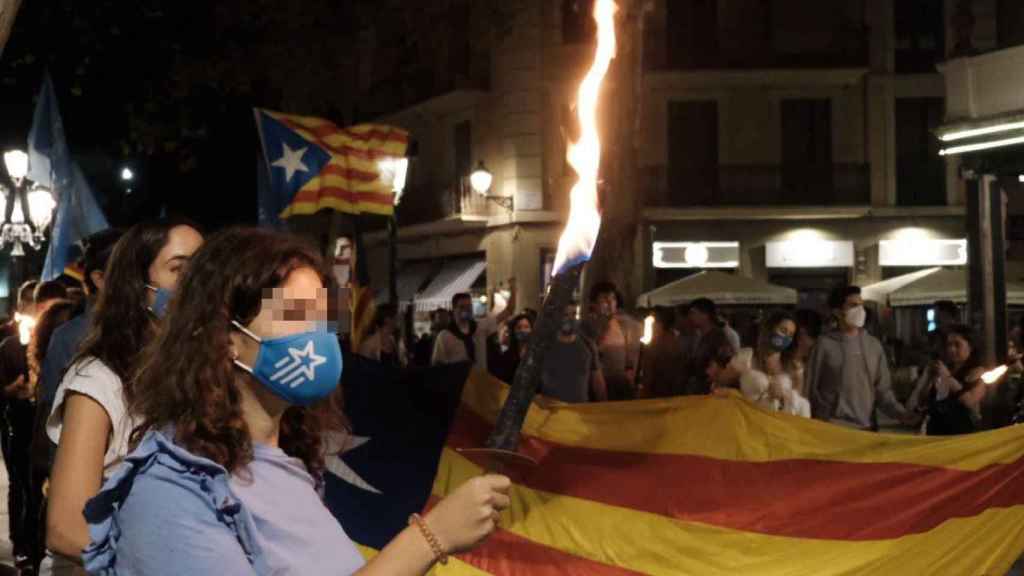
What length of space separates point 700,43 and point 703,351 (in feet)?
88.6

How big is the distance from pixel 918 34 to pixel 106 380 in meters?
36.1

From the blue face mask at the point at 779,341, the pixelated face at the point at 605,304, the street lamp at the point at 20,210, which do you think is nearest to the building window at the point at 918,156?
the street lamp at the point at 20,210

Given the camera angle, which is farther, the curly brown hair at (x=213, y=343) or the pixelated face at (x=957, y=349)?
the pixelated face at (x=957, y=349)

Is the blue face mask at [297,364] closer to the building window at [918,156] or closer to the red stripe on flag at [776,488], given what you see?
the red stripe on flag at [776,488]

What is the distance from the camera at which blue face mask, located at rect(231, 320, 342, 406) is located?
255 cm

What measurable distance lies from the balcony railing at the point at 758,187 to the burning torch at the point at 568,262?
3356cm

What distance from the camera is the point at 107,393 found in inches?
144

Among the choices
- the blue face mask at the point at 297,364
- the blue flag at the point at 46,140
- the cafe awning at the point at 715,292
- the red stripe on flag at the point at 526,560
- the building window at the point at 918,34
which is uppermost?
the building window at the point at 918,34

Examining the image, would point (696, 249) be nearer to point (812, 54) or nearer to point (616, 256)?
point (812, 54)

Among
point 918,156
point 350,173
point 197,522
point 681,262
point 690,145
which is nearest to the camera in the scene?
point 197,522

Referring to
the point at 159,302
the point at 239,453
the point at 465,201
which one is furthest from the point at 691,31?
the point at 239,453

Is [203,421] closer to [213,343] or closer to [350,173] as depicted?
[213,343]

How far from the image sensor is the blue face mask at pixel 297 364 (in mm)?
2555

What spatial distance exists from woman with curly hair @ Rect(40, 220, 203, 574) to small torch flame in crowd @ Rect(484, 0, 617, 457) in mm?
823
